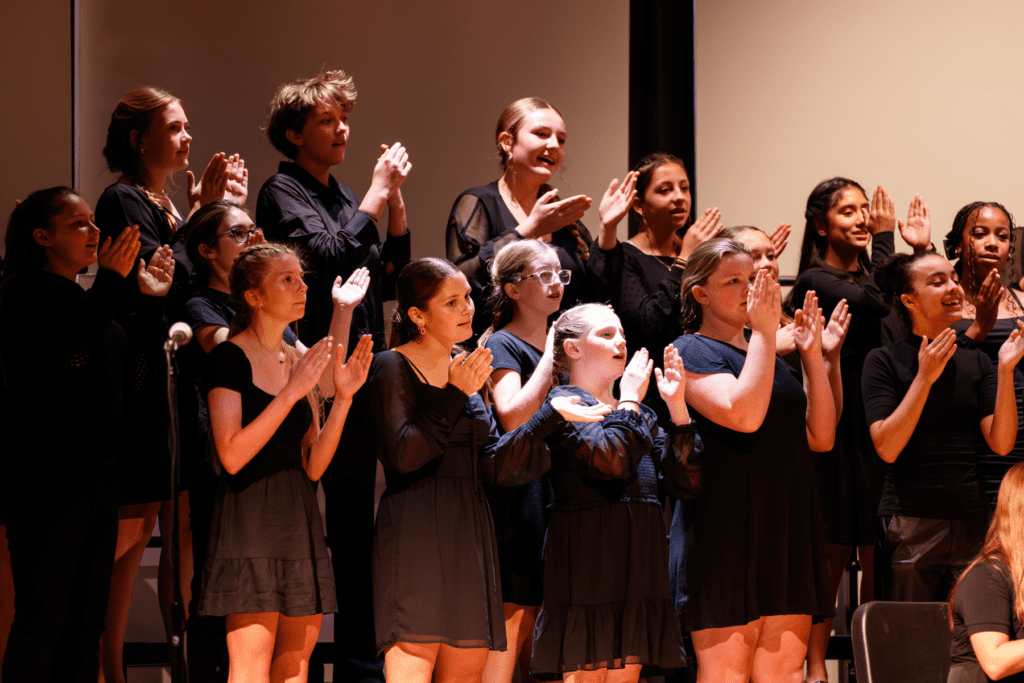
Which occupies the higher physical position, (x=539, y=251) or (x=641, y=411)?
(x=539, y=251)

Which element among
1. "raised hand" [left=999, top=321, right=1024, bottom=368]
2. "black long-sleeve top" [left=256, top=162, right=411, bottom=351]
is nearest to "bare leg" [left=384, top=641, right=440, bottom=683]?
"black long-sleeve top" [left=256, top=162, right=411, bottom=351]

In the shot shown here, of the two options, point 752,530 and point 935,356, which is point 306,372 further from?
point 935,356

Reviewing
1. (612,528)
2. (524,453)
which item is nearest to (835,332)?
(612,528)

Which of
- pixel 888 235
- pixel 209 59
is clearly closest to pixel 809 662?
pixel 888 235

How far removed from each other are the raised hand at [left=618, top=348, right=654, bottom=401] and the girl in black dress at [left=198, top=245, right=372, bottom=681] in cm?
69

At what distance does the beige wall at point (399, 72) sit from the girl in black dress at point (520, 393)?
4.61 ft

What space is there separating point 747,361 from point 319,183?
4.74 feet

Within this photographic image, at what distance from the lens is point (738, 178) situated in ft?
15.4

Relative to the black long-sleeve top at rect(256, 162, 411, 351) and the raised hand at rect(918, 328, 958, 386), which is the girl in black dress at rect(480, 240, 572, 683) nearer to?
the black long-sleeve top at rect(256, 162, 411, 351)

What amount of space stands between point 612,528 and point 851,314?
1.40 metres

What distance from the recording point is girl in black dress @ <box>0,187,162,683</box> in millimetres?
2732

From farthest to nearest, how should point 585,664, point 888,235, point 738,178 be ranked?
point 738,178, point 888,235, point 585,664

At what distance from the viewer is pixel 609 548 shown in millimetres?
2801

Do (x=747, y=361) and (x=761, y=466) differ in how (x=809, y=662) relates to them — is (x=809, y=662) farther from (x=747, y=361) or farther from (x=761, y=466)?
(x=747, y=361)
